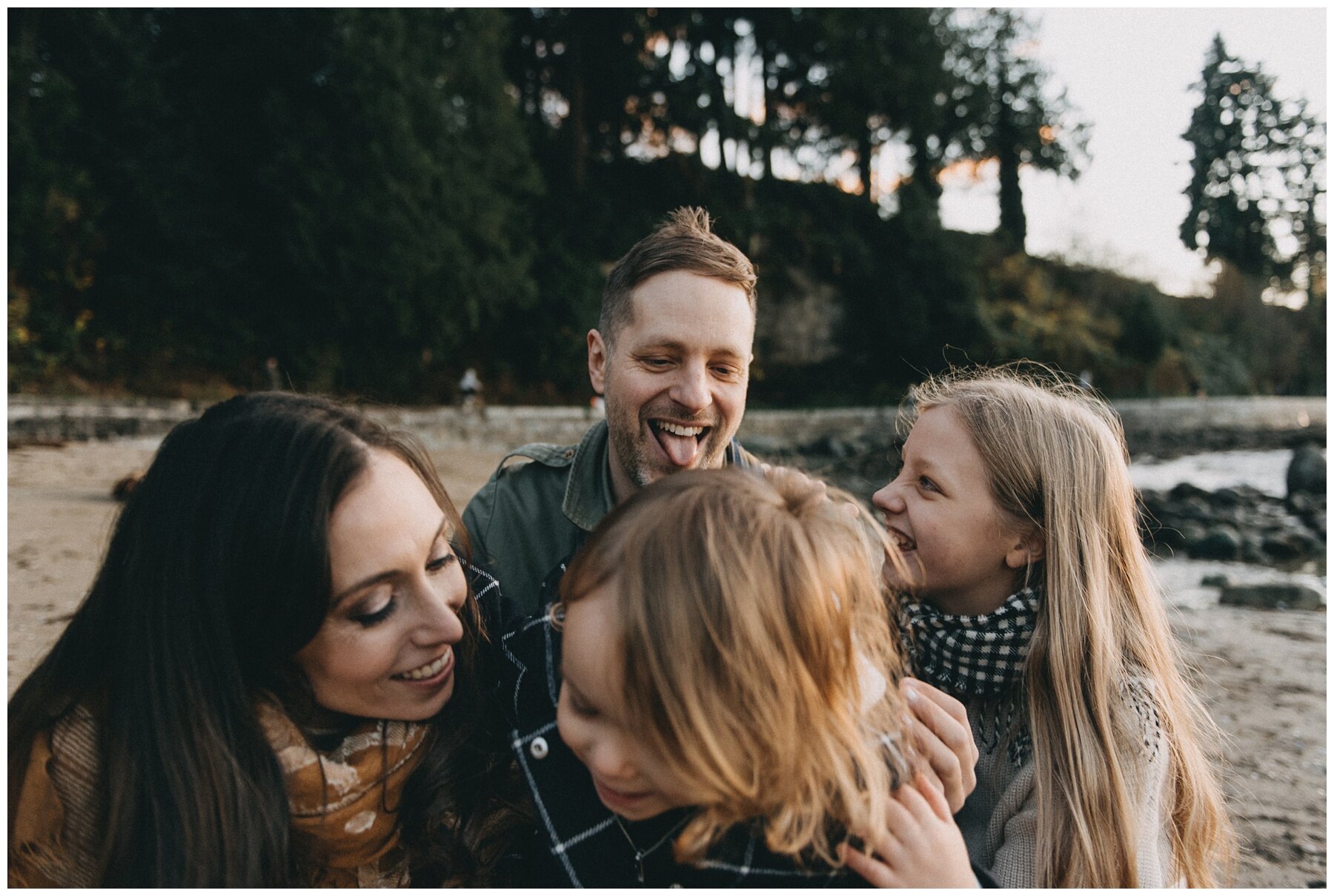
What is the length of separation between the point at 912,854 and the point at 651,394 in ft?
5.65

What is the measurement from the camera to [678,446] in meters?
2.79

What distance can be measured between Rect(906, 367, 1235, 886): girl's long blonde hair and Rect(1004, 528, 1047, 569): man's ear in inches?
1.0

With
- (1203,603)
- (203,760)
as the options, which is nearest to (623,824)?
(203,760)

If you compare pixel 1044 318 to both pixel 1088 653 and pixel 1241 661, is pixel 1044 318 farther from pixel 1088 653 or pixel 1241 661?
pixel 1088 653

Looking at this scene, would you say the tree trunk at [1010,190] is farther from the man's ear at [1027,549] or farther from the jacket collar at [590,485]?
the man's ear at [1027,549]

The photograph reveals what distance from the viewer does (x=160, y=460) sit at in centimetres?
157

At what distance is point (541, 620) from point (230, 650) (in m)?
0.60

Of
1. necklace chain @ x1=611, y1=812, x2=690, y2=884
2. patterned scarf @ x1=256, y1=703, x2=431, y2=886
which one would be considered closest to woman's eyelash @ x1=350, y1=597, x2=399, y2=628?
patterned scarf @ x1=256, y1=703, x2=431, y2=886

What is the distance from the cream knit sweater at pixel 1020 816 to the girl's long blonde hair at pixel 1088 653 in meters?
0.02

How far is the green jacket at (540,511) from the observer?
9.90 ft

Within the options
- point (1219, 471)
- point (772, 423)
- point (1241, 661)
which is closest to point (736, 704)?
point (1241, 661)

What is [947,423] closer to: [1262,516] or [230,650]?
[230,650]

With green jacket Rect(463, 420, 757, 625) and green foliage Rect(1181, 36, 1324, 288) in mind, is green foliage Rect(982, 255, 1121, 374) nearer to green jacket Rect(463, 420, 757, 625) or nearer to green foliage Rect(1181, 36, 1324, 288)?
green foliage Rect(1181, 36, 1324, 288)

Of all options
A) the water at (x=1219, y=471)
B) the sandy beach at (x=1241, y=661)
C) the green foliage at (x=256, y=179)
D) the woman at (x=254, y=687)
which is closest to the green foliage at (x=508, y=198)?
the green foliage at (x=256, y=179)
